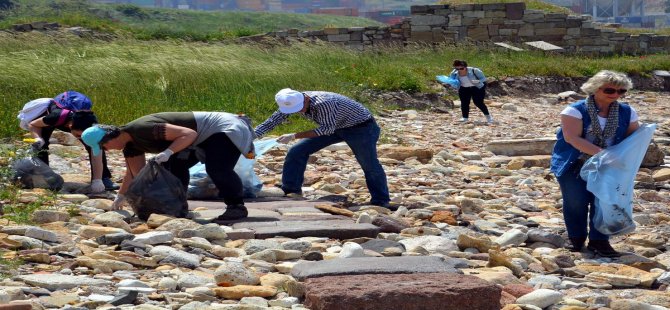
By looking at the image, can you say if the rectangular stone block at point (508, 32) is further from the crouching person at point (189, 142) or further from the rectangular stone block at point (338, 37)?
the crouching person at point (189, 142)

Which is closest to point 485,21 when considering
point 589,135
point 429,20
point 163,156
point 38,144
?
point 429,20

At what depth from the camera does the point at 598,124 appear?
7207 mm

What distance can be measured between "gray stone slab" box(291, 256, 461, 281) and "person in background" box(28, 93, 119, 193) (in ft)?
10.8

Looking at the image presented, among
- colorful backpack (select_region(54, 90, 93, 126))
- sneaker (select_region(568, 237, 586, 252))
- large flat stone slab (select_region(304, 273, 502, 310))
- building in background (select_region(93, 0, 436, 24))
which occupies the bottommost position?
building in background (select_region(93, 0, 436, 24))

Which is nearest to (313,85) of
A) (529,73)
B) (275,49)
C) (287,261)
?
(275,49)

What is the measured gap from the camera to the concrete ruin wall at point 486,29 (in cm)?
2820

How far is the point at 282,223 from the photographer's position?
7723 mm

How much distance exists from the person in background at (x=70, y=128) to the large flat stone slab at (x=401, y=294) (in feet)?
12.8

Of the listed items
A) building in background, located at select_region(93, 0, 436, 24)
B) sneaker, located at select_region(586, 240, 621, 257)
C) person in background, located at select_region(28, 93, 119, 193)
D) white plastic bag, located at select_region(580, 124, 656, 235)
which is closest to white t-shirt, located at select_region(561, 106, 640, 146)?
white plastic bag, located at select_region(580, 124, 656, 235)

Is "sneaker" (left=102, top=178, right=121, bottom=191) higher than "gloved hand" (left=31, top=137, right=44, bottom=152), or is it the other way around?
"gloved hand" (left=31, top=137, right=44, bottom=152)

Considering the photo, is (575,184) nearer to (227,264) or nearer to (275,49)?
(227,264)

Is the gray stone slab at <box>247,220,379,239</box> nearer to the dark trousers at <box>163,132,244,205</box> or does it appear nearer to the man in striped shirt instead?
the dark trousers at <box>163,132,244,205</box>

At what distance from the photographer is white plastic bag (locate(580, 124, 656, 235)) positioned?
23.2 ft

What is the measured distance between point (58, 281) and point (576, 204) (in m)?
3.51
